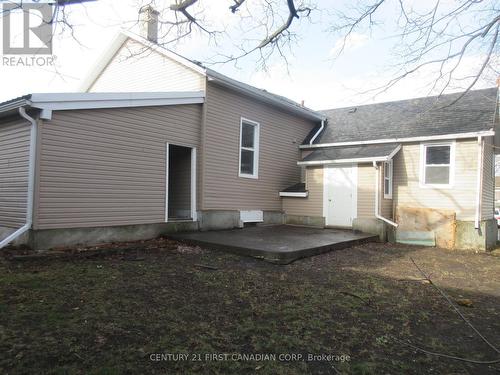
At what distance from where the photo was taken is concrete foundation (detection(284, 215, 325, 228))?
41.5 feet

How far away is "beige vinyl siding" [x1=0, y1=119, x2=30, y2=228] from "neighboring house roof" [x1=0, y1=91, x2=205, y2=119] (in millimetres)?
429

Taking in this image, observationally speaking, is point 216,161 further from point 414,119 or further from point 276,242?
point 414,119

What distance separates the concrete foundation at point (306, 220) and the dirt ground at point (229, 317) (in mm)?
5483

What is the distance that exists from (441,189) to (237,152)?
22.1 ft

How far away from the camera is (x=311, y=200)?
42.4 ft

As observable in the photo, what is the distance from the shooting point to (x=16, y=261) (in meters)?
6.12

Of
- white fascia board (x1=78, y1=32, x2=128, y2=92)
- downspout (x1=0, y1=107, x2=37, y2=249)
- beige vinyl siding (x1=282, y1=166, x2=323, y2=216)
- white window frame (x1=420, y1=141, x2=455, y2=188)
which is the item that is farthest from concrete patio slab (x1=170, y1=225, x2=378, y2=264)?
white fascia board (x1=78, y1=32, x2=128, y2=92)

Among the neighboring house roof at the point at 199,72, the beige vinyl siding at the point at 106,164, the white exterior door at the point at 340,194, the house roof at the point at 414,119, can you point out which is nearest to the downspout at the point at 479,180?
the house roof at the point at 414,119

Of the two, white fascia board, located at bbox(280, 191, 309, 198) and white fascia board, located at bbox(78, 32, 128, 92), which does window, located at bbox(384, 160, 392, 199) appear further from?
white fascia board, located at bbox(78, 32, 128, 92)

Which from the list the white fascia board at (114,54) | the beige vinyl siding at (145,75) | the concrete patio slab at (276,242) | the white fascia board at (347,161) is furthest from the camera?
the white fascia board at (347,161)

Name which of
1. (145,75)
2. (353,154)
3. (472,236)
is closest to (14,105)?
(145,75)

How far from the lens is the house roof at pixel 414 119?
11.5 meters

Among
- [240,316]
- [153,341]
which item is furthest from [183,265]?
[153,341]

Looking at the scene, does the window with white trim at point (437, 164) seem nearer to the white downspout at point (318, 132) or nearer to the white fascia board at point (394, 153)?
the white fascia board at point (394, 153)
